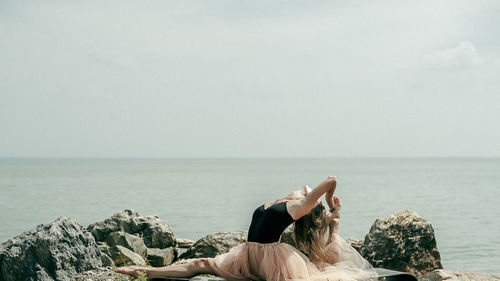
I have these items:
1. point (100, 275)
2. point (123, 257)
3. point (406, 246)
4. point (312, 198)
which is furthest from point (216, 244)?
point (312, 198)

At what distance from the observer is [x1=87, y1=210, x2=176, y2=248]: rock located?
13789 mm

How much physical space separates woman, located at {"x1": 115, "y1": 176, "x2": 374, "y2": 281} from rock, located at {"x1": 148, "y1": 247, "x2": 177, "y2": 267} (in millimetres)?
4842

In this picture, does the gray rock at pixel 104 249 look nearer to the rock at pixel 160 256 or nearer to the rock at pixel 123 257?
the rock at pixel 123 257

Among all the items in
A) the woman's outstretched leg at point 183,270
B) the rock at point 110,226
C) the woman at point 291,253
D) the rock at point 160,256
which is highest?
the woman at point 291,253

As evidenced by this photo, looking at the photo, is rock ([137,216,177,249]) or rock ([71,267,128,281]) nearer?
rock ([71,267,128,281])

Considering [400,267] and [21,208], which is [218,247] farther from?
[21,208]

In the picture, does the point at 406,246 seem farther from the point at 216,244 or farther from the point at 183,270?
the point at 183,270

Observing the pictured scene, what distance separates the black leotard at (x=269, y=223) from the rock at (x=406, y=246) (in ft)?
12.1

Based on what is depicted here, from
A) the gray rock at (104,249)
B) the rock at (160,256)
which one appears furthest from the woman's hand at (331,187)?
the rock at (160,256)

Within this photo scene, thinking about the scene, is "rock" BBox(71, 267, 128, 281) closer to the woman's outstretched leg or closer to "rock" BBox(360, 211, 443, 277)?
the woman's outstretched leg

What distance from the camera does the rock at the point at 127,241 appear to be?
1287 cm

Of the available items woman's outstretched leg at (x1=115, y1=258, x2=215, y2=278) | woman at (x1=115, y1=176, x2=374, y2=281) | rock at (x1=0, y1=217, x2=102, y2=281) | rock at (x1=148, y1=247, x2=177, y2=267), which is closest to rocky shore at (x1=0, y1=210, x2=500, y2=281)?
rock at (x1=0, y1=217, x2=102, y2=281)

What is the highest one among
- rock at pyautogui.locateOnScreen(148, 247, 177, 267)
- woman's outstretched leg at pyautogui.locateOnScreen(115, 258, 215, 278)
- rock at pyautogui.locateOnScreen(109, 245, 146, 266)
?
woman's outstretched leg at pyautogui.locateOnScreen(115, 258, 215, 278)

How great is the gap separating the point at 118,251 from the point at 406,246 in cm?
527
